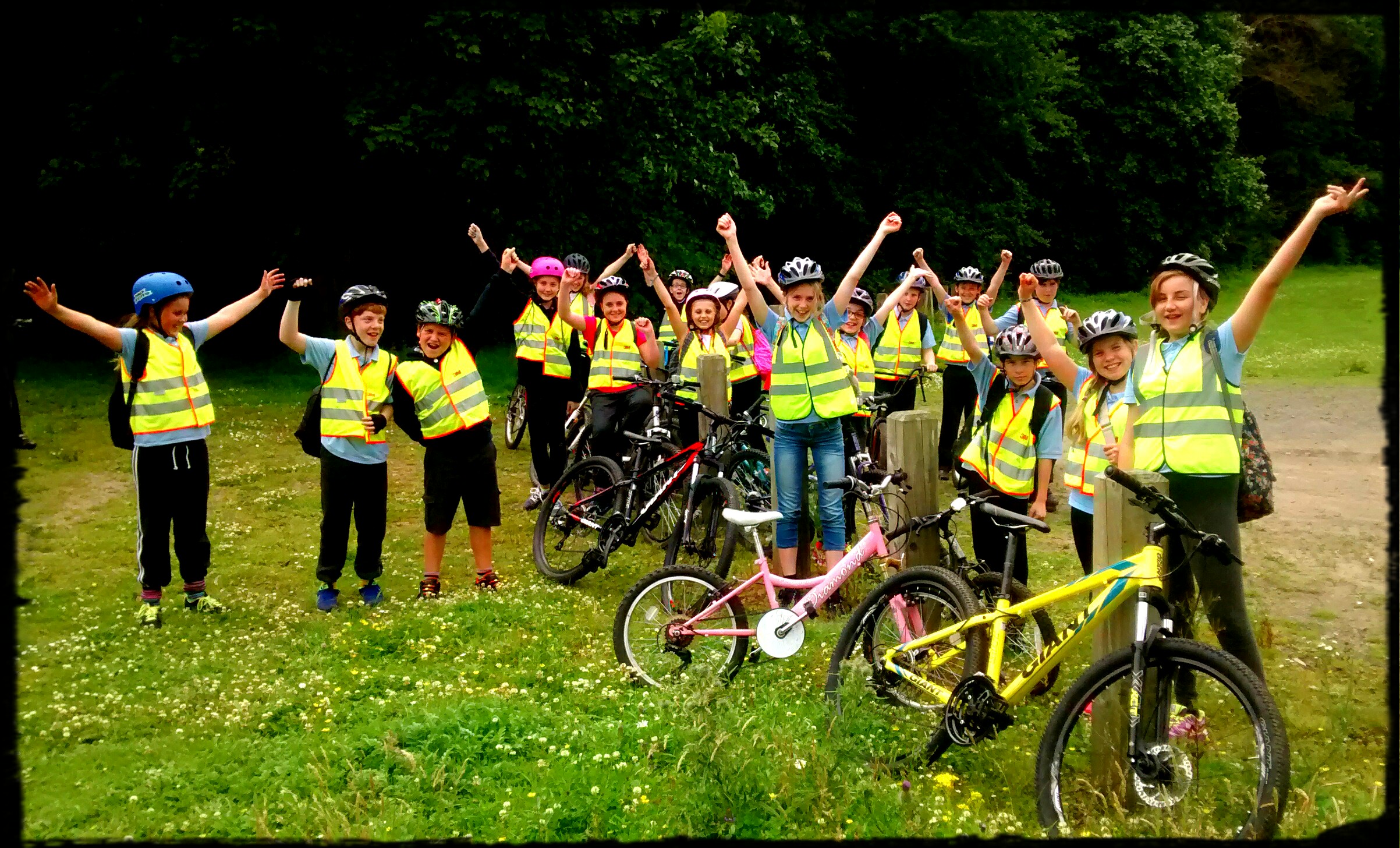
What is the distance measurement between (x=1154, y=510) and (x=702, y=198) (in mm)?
20496

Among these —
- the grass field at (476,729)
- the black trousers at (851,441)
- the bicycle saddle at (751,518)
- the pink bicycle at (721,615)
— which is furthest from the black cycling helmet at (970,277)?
the bicycle saddle at (751,518)

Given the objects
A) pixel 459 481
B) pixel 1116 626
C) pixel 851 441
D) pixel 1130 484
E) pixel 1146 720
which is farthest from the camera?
pixel 851 441

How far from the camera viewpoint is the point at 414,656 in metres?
6.00

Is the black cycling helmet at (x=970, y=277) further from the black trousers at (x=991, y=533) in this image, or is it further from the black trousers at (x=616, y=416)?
the black trousers at (x=991, y=533)

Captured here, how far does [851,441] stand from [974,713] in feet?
13.6

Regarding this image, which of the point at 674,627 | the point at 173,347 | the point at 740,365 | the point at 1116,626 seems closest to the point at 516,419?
the point at 740,365

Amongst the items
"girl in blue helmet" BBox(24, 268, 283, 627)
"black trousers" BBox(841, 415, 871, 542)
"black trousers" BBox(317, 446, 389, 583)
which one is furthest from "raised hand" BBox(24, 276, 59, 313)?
"black trousers" BBox(841, 415, 871, 542)

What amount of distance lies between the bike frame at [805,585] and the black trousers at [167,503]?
3.53m

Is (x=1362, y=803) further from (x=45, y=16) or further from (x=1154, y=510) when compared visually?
(x=45, y=16)

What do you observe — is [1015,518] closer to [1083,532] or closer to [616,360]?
[1083,532]

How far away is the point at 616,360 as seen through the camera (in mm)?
8859

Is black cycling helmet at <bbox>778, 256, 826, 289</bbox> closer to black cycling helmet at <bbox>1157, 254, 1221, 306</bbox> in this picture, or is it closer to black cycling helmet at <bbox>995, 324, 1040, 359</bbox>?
black cycling helmet at <bbox>995, 324, 1040, 359</bbox>

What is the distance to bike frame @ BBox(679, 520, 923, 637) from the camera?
5148mm

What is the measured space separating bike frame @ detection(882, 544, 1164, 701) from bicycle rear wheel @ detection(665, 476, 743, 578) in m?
1.90
